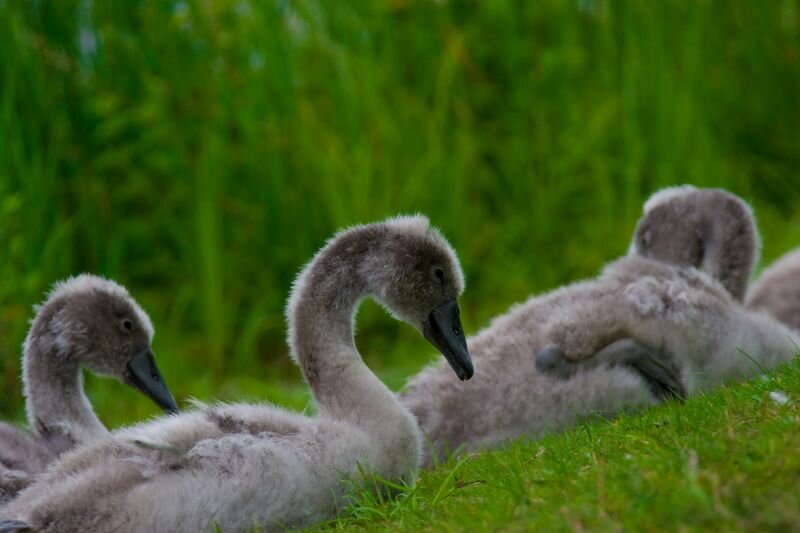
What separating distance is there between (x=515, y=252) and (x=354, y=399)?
6067mm

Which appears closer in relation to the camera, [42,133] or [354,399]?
[354,399]

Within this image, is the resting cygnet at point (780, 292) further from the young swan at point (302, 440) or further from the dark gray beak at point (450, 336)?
the young swan at point (302, 440)

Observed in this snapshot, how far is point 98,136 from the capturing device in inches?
387

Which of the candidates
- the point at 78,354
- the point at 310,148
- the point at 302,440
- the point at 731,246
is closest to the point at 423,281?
the point at 302,440

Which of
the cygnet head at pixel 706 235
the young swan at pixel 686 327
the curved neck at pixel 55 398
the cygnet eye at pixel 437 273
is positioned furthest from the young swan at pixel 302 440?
the cygnet head at pixel 706 235

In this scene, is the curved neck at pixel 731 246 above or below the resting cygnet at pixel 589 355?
above

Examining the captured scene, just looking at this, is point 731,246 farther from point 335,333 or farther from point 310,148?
point 310,148

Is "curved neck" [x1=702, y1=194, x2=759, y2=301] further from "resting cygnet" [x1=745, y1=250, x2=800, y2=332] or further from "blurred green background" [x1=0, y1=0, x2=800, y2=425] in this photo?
"blurred green background" [x1=0, y1=0, x2=800, y2=425]

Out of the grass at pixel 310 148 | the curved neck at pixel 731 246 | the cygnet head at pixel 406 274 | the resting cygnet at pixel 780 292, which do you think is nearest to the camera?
the cygnet head at pixel 406 274

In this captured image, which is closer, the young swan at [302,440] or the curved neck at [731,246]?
the young swan at [302,440]

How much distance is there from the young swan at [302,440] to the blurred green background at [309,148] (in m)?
3.41

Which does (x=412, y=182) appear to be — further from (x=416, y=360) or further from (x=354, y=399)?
(x=354, y=399)

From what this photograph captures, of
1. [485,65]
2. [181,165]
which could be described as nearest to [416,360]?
[181,165]

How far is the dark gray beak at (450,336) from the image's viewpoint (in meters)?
5.39
